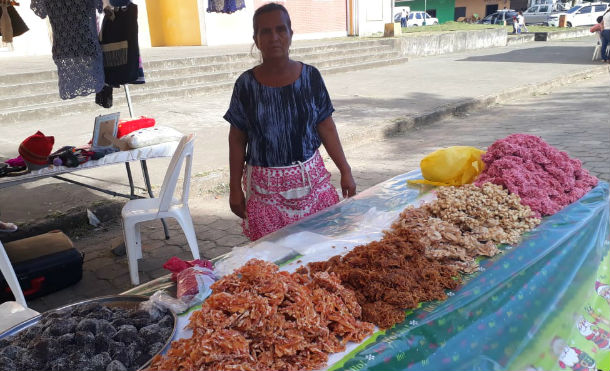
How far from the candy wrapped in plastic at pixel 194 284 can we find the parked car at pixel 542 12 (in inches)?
1404

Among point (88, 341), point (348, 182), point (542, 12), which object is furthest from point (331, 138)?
point (542, 12)

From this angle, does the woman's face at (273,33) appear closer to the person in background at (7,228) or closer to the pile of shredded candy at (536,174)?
the pile of shredded candy at (536,174)

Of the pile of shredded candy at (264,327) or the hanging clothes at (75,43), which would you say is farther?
the hanging clothes at (75,43)

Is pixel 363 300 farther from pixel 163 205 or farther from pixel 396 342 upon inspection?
pixel 163 205

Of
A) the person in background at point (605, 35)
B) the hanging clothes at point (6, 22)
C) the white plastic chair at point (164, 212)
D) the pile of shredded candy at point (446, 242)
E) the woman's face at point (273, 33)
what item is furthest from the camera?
the person in background at point (605, 35)

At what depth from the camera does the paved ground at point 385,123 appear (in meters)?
3.99

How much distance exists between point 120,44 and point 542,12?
36.1 metres

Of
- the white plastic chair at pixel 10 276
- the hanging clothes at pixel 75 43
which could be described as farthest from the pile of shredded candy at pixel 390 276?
the hanging clothes at pixel 75 43

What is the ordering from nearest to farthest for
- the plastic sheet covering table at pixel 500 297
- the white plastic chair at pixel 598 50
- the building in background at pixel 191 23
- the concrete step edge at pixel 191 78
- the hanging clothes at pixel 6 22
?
1. the plastic sheet covering table at pixel 500 297
2. the hanging clothes at pixel 6 22
3. the concrete step edge at pixel 191 78
4. the white plastic chair at pixel 598 50
5. the building in background at pixel 191 23

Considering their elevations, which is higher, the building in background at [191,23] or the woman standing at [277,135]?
the building in background at [191,23]

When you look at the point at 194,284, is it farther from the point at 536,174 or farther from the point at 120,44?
the point at 120,44

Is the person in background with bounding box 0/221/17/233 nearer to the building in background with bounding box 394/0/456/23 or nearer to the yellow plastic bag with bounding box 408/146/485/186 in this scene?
the yellow plastic bag with bounding box 408/146/485/186

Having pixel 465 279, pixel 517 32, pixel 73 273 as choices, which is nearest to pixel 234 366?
pixel 465 279

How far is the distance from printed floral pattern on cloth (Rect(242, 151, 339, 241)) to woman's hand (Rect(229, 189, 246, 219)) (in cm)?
4
